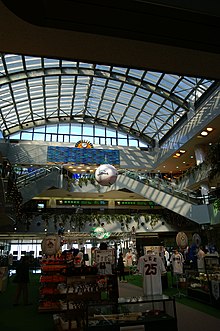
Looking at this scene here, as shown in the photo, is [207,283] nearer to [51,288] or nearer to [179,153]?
[51,288]

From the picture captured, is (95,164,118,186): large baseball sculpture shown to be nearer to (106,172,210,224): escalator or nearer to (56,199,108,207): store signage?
(106,172,210,224): escalator

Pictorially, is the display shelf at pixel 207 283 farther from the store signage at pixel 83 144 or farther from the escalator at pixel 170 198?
the store signage at pixel 83 144

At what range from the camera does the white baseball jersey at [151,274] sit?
22.3 feet

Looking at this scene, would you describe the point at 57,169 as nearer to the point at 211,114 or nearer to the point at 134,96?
the point at 134,96

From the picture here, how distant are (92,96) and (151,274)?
23565mm

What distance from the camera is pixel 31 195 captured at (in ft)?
65.0

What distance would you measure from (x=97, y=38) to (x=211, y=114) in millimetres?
15087

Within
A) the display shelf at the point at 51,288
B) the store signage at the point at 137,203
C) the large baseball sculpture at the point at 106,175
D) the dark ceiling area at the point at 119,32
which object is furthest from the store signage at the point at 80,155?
the dark ceiling area at the point at 119,32

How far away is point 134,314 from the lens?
3.98m

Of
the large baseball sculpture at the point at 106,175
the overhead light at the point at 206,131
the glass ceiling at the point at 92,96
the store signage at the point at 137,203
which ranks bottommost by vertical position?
the large baseball sculpture at the point at 106,175

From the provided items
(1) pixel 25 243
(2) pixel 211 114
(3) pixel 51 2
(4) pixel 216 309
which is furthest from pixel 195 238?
(1) pixel 25 243

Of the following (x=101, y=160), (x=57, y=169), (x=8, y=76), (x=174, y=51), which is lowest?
(x=174, y=51)

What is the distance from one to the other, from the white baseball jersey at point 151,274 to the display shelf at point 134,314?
2728mm

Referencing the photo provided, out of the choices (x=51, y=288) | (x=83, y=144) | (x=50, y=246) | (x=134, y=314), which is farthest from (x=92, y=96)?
(x=134, y=314)
